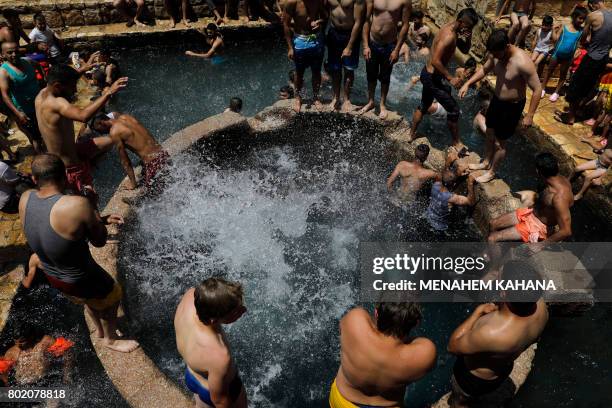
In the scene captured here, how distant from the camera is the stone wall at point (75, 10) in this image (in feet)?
34.2

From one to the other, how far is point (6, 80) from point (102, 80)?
2886 millimetres

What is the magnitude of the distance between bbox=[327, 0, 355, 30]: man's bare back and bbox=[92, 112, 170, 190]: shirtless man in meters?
3.22

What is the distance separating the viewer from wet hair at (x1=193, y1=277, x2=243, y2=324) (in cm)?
290

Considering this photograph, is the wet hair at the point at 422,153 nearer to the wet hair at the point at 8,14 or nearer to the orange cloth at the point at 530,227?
the orange cloth at the point at 530,227

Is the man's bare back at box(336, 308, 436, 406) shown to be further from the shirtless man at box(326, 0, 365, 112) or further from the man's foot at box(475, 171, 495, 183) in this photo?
the shirtless man at box(326, 0, 365, 112)

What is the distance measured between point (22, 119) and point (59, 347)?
3.51 meters

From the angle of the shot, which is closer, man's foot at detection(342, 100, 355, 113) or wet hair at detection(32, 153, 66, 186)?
wet hair at detection(32, 153, 66, 186)

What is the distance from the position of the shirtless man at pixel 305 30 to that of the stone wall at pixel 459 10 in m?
4.57

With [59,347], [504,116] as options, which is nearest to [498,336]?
[504,116]

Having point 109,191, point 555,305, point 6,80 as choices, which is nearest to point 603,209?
point 555,305

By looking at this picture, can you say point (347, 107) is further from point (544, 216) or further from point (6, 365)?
point (6, 365)

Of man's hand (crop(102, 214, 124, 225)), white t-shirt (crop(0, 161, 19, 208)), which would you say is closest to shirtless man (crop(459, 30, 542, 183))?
man's hand (crop(102, 214, 124, 225))

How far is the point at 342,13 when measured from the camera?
650 centimetres

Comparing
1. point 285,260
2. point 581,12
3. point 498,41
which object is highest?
point 498,41
